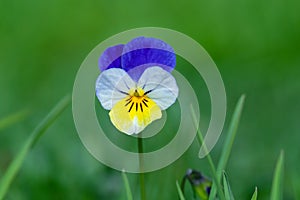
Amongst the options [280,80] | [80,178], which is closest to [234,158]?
[80,178]

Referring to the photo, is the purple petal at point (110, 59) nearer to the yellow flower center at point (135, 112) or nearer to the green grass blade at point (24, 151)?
the yellow flower center at point (135, 112)

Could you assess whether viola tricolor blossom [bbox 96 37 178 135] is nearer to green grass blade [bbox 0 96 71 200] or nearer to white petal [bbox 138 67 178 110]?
white petal [bbox 138 67 178 110]

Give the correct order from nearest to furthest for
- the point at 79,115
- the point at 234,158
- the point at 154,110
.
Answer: the point at 154,110 < the point at 234,158 < the point at 79,115

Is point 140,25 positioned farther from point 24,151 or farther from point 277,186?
point 277,186

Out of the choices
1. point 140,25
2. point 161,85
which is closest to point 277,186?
point 161,85

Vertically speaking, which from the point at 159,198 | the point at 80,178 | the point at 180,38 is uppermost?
the point at 180,38

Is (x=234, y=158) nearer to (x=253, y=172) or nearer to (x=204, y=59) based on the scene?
(x=253, y=172)
